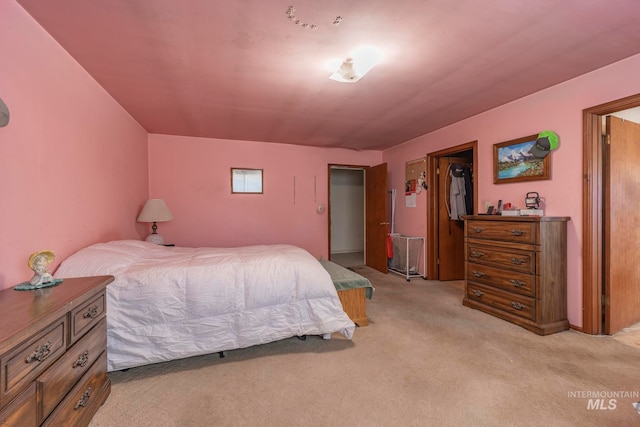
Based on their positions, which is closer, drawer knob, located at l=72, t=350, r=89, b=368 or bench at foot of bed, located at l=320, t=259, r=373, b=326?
drawer knob, located at l=72, t=350, r=89, b=368

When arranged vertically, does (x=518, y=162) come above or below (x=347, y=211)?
above

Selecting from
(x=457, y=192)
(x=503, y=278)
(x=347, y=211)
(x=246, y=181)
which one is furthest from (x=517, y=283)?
(x=347, y=211)

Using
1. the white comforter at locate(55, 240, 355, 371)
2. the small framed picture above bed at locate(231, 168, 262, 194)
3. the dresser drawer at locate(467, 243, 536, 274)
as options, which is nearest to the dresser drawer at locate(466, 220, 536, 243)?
the dresser drawer at locate(467, 243, 536, 274)

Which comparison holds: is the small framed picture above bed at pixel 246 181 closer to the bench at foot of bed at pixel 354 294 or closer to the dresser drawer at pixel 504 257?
the bench at foot of bed at pixel 354 294

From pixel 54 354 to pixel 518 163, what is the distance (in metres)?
3.81

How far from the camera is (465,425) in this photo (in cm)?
138

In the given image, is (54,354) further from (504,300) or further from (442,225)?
(442,225)

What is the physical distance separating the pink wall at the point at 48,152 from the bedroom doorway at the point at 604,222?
4.03 metres

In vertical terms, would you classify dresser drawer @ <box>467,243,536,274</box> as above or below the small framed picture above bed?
below

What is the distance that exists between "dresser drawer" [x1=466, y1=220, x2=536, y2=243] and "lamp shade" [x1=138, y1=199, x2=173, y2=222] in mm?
3622

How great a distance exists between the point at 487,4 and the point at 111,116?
321cm

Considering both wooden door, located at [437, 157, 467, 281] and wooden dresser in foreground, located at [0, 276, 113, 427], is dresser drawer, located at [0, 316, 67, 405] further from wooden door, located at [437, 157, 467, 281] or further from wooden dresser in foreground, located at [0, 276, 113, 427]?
wooden door, located at [437, 157, 467, 281]

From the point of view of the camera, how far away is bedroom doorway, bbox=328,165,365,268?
22.6ft

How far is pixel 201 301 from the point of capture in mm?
1901
